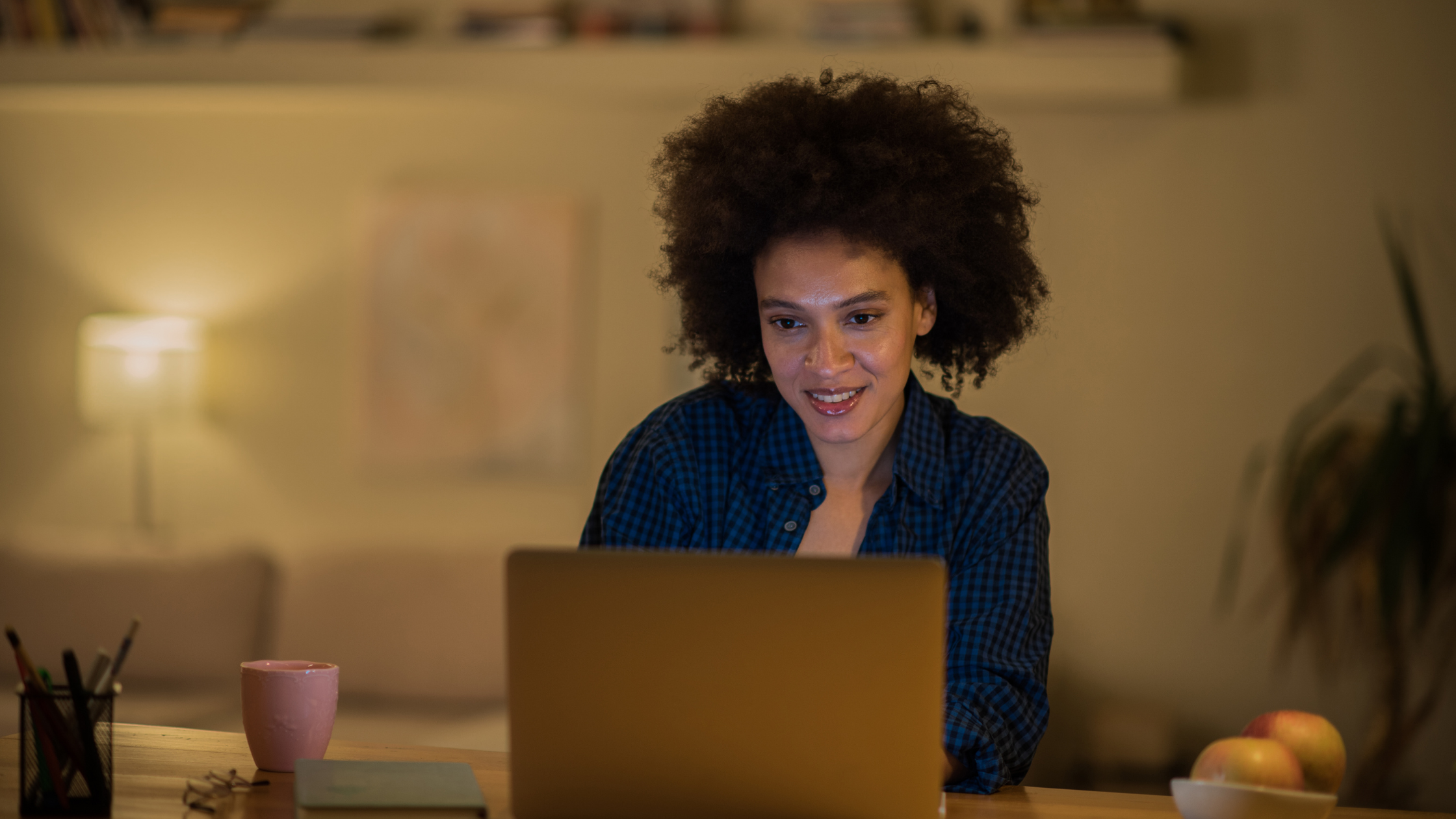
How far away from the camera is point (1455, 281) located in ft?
11.0

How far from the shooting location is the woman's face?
1614 mm

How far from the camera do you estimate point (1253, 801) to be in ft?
3.40

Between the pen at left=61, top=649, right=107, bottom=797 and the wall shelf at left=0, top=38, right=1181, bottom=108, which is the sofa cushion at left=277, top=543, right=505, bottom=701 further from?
the pen at left=61, top=649, right=107, bottom=797

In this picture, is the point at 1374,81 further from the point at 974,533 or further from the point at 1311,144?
the point at 974,533

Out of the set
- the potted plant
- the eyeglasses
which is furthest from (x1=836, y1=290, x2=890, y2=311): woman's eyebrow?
the potted plant

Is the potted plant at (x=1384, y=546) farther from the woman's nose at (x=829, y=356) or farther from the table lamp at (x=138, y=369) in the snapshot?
the table lamp at (x=138, y=369)

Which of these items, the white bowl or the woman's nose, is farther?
the woman's nose

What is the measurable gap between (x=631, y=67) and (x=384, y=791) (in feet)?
9.15

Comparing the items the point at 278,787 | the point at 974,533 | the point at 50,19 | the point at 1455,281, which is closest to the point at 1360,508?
the point at 1455,281

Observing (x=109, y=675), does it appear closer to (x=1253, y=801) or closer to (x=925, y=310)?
(x=1253, y=801)

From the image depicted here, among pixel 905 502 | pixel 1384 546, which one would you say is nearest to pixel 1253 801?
pixel 905 502

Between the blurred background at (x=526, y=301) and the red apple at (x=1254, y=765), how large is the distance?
7.57ft

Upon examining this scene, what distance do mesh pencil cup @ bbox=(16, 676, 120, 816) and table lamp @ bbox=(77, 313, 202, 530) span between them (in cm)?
292

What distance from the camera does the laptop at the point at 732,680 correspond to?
3.16 ft
